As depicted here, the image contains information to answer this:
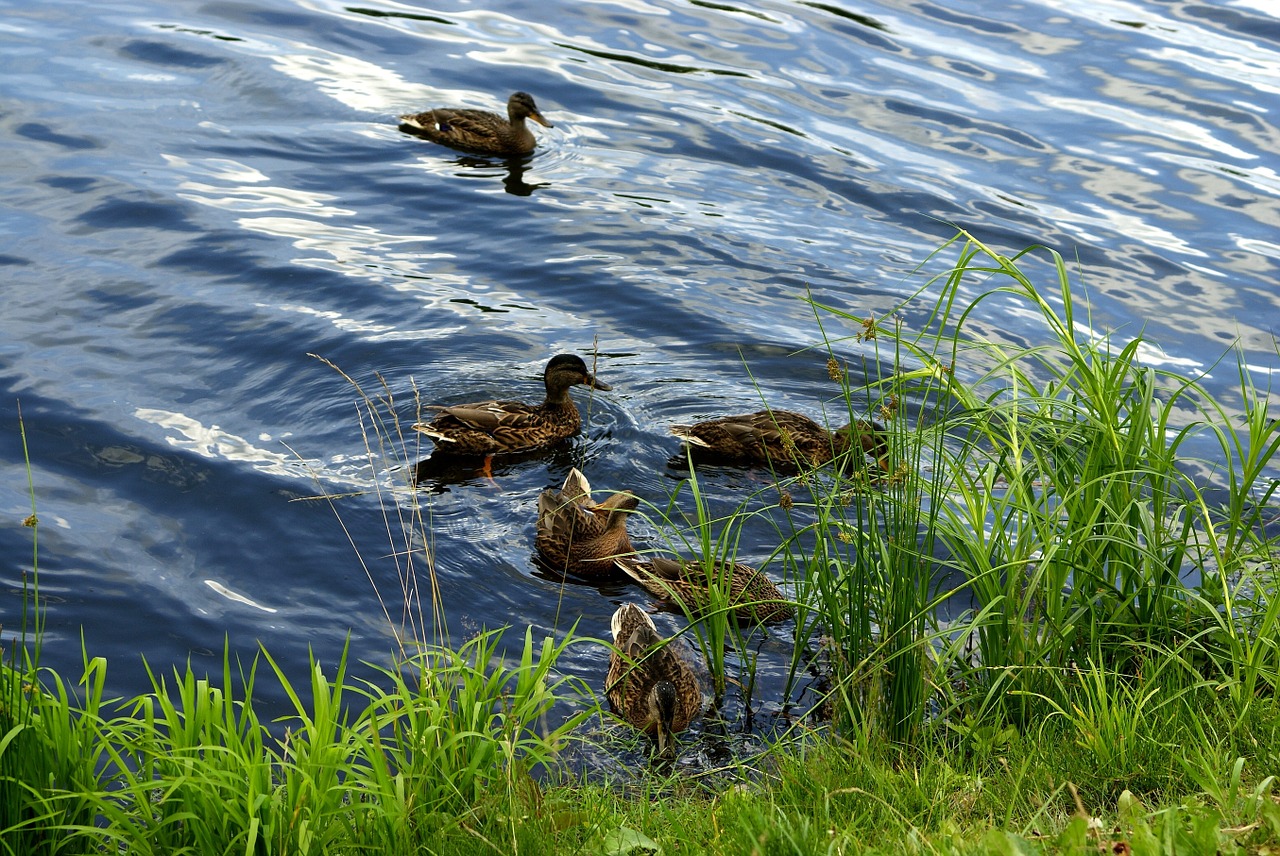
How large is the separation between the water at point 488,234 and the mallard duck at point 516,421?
203 millimetres

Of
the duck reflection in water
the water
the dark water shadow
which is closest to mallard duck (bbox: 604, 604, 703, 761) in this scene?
the water

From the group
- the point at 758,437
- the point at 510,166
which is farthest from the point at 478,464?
the point at 510,166

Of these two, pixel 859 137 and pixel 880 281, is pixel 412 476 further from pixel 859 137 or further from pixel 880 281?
pixel 859 137

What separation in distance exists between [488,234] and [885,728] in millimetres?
7508

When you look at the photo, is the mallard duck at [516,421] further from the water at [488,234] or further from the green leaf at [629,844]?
the green leaf at [629,844]

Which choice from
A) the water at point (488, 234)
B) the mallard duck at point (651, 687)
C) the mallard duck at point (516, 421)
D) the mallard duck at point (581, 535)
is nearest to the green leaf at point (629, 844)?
the mallard duck at point (651, 687)

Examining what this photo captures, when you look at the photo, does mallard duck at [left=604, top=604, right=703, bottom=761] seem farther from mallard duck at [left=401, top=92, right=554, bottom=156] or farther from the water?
mallard duck at [left=401, top=92, right=554, bottom=156]

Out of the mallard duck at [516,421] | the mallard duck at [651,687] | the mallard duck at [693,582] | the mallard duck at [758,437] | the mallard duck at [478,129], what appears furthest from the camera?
the mallard duck at [478,129]

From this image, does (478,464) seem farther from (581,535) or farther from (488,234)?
(488,234)

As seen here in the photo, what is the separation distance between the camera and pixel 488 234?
11570 millimetres

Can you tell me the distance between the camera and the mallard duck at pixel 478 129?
13.4 metres

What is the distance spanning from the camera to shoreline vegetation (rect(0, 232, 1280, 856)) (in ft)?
12.9

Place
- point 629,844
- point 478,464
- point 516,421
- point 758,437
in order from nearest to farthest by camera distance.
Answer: point 629,844
point 758,437
point 478,464
point 516,421

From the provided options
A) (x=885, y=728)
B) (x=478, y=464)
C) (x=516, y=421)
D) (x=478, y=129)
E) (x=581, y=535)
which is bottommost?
(x=478, y=464)
